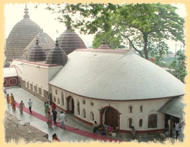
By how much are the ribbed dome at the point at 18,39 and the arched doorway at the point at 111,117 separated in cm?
2840

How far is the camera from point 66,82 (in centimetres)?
1914

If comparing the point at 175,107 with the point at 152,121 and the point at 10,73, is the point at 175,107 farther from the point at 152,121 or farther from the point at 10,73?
the point at 10,73

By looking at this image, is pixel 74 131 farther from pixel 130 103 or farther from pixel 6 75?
pixel 6 75

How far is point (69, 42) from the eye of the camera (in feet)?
94.6

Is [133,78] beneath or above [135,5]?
beneath

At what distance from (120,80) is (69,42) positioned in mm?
14864

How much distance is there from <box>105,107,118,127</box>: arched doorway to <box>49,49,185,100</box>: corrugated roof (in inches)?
42.8

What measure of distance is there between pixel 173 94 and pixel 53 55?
1272 cm

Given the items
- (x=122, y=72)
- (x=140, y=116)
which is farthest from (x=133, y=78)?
(x=140, y=116)

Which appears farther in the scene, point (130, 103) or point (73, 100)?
point (73, 100)

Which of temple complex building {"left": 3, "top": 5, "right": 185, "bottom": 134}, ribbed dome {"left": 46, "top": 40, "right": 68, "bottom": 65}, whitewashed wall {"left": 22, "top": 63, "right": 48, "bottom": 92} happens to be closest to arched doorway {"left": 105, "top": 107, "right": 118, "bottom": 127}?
temple complex building {"left": 3, "top": 5, "right": 185, "bottom": 134}

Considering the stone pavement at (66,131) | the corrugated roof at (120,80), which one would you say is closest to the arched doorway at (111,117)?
the stone pavement at (66,131)

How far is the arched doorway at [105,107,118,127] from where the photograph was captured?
1509 centimetres

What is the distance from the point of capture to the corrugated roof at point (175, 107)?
13.7 meters
